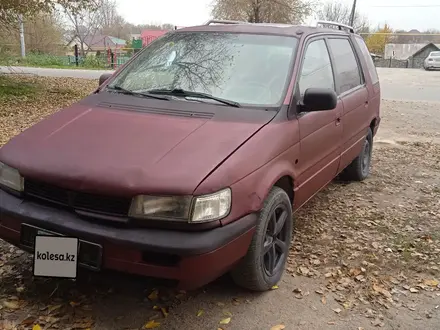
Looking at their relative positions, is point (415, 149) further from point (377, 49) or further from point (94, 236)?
point (377, 49)

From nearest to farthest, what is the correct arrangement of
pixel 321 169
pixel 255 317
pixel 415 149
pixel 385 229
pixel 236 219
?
pixel 236 219 < pixel 255 317 < pixel 321 169 < pixel 385 229 < pixel 415 149

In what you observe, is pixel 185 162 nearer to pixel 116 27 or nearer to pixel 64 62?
pixel 64 62

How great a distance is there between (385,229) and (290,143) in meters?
1.66

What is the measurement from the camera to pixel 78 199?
8.76ft

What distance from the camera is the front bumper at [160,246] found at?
2.48 metres

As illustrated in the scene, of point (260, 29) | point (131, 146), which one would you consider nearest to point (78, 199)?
point (131, 146)

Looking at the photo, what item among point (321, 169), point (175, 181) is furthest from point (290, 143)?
point (175, 181)

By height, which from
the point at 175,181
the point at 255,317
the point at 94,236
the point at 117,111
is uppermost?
the point at 117,111

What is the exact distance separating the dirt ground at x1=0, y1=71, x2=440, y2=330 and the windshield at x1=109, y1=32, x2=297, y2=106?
1362 millimetres

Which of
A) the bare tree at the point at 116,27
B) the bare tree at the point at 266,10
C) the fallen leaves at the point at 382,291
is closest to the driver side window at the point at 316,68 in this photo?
the fallen leaves at the point at 382,291

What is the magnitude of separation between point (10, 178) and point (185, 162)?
1.12 metres

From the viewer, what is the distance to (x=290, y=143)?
11.0ft

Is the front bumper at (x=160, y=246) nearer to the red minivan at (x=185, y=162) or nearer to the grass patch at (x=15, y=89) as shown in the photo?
the red minivan at (x=185, y=162)

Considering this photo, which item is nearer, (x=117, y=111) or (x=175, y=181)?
(x=175, y=181)
